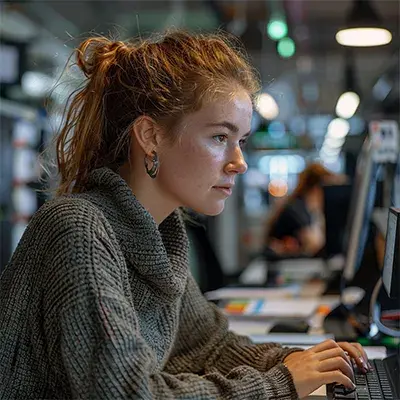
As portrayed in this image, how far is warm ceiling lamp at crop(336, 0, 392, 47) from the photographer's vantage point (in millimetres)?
4559

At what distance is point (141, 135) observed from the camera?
5.75 feet

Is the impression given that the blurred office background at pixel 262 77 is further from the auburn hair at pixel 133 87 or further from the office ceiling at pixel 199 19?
the auburn hair at pixel 133 87

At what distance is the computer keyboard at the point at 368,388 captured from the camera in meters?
1.68

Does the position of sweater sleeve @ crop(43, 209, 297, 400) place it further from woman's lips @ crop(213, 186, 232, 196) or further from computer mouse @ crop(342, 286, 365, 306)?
computer mouse @ crop(342, 286, 365, 306)

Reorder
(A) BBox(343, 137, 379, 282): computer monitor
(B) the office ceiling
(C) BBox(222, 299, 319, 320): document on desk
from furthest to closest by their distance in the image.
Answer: (B) the office ceiling
(C) BBox(222, 299, 319, 320): document on desk
(A) BBox(343, 137, 379, 282): computer monitor

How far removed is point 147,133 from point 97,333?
0.50m

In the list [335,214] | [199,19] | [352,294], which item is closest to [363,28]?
[335,214]

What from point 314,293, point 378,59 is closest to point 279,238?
point 314,293

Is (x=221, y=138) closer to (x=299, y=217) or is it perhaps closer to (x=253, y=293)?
(x=253, y=293)

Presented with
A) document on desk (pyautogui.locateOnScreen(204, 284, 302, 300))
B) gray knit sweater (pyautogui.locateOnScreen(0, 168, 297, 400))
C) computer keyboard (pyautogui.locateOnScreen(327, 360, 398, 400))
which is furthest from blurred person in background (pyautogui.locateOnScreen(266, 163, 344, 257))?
gray knit sweater (pyautogui.locateOnScreen(0, 168, 297, 400))

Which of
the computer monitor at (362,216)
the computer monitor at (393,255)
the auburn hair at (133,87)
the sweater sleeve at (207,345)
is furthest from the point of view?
the computer monitor at (362,216)

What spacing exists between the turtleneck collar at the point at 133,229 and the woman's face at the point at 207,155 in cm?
11

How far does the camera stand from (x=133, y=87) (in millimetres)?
1763

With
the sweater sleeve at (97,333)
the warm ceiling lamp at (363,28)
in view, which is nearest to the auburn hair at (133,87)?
the sweater sleeve at (97,333)
